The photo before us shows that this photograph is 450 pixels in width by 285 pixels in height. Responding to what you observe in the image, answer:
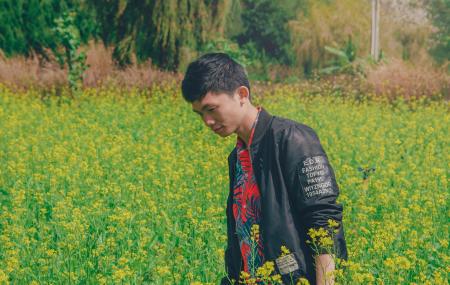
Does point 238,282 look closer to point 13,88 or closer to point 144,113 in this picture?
point 144,113

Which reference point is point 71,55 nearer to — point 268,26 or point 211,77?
point 268,26

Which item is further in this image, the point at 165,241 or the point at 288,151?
the point at 165,241

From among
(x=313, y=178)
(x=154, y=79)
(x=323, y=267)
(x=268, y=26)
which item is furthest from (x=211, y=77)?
(x=268, y=26)

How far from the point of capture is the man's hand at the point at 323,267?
2717mm

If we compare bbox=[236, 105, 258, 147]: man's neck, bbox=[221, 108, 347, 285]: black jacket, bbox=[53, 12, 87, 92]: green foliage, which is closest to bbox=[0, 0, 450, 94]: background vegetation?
bbox=[53, 12, 87, 92]: green foliage

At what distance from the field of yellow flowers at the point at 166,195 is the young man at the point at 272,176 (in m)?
0.27

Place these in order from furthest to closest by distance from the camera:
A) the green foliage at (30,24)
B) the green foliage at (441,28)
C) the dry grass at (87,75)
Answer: the green foliage at (441,28)
the green foliage at (30,24)
the dry grass at (87,75)

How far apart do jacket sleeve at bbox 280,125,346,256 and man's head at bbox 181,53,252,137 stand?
231 millimetres

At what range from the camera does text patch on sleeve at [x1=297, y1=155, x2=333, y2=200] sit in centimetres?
270

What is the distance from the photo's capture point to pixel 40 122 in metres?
11.2

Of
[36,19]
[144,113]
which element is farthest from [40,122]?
[36,19]

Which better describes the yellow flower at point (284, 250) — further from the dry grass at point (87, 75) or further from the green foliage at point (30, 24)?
the green foliage at point (30, 24)

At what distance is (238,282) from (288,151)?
752 mm

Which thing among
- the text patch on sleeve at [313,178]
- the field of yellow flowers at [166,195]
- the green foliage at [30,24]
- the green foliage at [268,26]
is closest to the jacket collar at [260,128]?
the text patch on sleeve at [313,178]
